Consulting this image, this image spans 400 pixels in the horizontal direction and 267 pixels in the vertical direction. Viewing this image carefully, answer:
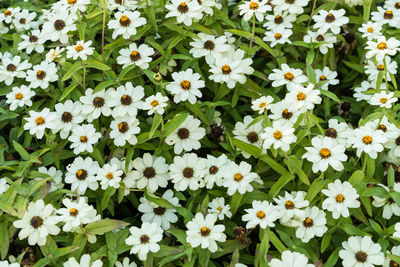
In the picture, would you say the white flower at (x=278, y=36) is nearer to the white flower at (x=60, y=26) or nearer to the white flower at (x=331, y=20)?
the white flower at (x=331, y=20)

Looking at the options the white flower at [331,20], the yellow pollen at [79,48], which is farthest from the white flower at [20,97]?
the white flower at [331,20]

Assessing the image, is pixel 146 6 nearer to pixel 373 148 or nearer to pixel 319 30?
pixel 319 30

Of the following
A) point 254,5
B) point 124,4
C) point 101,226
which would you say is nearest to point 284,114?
point 254,5

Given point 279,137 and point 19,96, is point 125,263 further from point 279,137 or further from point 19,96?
point 19,96

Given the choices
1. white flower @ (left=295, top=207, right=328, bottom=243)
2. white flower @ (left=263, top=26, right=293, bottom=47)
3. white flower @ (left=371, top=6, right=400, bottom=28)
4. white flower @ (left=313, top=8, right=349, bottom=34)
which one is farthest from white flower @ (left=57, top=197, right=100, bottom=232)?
white flower @ (left=371, top=6, right=400, bottom=28)

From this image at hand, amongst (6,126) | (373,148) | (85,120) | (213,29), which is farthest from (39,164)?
(373,148)

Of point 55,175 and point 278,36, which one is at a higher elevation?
point 278,36

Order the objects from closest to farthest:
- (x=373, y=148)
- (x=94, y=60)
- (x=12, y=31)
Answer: (x=373, y=148) < (x=94, y=60) < (x=12, y=31)
